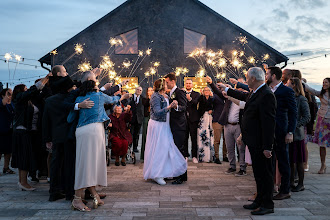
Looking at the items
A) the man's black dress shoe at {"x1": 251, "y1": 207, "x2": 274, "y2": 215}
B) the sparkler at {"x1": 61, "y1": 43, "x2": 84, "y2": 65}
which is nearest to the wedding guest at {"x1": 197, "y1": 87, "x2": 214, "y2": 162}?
the man's black dress shoe at {"x1": 251, "y1": 207, "x2": 274, "y2": 215}

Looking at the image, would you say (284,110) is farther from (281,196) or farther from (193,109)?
(193,109)

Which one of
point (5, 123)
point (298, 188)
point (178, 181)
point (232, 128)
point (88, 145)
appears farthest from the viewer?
point (232, 128)

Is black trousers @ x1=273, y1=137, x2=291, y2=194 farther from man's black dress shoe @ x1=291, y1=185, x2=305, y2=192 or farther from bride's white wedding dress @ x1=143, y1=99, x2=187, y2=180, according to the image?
bride's white wedding dress @ x1=143, y1=99, x2=187, y2=180

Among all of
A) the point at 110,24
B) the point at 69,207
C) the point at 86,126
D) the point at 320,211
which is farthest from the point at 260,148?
the point at 110,24

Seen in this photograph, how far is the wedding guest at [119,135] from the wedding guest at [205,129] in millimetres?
2127

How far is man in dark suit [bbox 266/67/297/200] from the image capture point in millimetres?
5160

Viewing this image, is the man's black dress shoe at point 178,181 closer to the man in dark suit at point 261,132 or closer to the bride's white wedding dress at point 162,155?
the bride's white wedding dress at point 162,155

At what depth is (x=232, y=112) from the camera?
799 centimetres

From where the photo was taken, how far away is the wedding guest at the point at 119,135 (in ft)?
29.0

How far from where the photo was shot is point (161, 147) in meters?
6.65

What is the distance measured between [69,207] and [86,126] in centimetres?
130

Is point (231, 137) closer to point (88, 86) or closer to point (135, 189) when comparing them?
point (135, 189)

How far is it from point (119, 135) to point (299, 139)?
4.86 m

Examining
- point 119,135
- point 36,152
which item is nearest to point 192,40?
point 119,135
